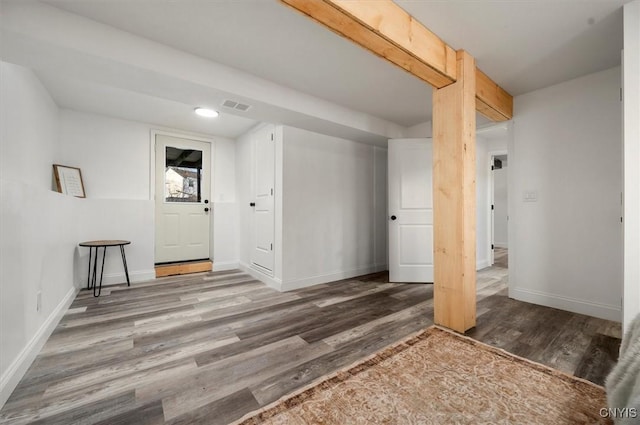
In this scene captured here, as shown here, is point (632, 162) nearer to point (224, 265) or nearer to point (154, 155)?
point (224, 265)

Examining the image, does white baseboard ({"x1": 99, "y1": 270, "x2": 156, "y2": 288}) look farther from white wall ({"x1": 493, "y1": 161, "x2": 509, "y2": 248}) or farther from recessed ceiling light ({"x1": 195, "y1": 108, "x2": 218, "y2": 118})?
white wall ({"x1": 493, "y1": 161, "x2": 509, "y2": 248})

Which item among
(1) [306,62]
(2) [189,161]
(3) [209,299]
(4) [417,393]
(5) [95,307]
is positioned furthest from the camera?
(2) [189,161]

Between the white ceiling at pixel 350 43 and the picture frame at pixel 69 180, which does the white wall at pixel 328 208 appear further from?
the picture frame at pixel 69 180

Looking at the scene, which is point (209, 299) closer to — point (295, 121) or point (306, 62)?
point (295, 121)

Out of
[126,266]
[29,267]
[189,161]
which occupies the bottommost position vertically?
[126,266]

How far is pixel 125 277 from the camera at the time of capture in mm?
Answer: 3656

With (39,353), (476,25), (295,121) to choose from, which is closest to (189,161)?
(295,121)

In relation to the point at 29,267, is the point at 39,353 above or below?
below

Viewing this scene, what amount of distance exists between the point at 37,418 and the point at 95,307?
5.65ft

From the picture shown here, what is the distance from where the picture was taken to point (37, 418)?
1261 mm

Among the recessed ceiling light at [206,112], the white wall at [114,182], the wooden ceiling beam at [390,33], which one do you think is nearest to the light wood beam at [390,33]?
the wooden ceiling beam at [390,33]

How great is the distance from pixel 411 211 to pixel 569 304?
6.07 ft

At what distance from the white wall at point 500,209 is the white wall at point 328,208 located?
16.2 feet

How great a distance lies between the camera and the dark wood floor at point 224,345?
4.46 feet
